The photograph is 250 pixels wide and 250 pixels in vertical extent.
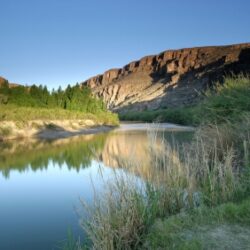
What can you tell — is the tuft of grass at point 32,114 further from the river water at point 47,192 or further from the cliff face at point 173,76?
the cliff face at point 173,76

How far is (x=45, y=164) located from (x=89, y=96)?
41.1 meters

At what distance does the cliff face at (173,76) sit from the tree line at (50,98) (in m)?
33.1

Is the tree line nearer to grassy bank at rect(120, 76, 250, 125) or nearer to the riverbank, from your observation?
the riverbank

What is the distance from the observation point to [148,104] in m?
112

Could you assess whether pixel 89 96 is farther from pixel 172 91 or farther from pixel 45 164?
pixel 172 91

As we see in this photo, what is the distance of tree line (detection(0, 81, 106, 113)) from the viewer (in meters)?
44.5

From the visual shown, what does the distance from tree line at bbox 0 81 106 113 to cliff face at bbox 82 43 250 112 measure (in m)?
33.1

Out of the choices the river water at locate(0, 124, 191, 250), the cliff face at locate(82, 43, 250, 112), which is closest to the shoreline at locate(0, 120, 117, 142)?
the river water at locate(0, 124, 191, 250)

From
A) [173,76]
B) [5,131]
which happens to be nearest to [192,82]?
[173,76]

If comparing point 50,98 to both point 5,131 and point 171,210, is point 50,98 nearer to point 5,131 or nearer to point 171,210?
point 5,131

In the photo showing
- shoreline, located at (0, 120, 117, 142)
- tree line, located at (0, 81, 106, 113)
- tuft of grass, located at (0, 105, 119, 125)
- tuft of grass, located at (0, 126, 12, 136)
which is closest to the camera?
tuft of grass, located at (0, 126, 12, 136)

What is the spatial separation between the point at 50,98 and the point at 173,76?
7675cm

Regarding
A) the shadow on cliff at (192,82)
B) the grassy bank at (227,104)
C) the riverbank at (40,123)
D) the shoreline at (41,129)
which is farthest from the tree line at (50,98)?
the shadow on cliff at (192,82)

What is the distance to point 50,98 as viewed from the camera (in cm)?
5016
